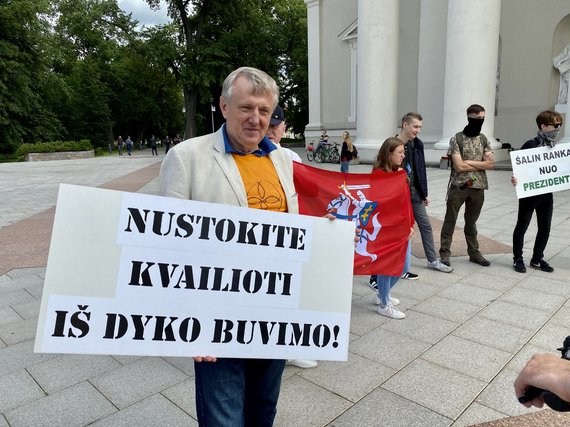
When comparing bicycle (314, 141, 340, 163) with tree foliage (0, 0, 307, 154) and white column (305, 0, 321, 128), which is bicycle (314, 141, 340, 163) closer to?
white column (305, 0, 321, 128)

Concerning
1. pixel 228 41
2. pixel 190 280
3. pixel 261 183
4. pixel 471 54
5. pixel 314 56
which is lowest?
pixel 190 280

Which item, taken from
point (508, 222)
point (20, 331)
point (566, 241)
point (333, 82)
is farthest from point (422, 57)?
point (20, 331)

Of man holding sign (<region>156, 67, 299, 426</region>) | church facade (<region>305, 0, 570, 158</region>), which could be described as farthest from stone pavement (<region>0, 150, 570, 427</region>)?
church facade (<region>305, 0, 570, 158</region>)

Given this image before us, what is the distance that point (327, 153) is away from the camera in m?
22.3

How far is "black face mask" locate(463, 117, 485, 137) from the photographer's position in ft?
18.0

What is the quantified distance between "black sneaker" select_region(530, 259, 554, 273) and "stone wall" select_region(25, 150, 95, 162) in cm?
3544

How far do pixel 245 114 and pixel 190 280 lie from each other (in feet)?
2.43

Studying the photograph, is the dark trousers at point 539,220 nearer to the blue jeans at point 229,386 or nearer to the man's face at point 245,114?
the blue jeans at point 229,386

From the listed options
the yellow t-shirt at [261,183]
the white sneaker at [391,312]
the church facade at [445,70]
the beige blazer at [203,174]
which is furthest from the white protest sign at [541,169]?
the church facade at [445,70]

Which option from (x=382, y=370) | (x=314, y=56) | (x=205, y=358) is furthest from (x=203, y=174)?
(x=314, y=56)

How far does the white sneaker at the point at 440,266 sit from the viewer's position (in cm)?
566

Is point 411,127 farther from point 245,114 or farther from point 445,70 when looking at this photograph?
point 445,70

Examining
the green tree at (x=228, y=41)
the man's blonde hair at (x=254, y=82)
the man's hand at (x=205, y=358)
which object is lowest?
the man's hand at (x=205, y=358)

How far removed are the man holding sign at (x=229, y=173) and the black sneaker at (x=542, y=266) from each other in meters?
4.82
